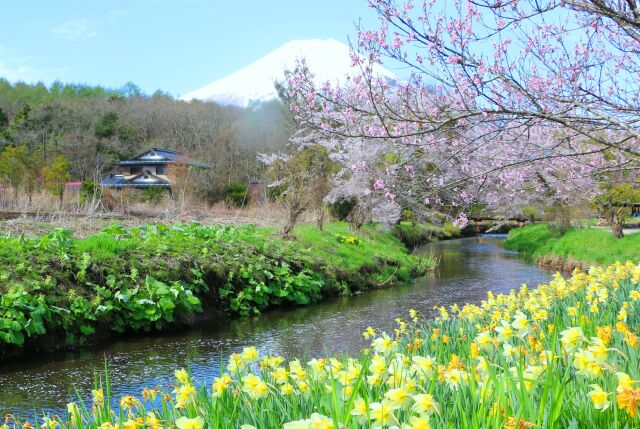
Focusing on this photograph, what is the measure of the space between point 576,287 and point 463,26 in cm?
289

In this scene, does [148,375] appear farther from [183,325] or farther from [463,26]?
[463,26]

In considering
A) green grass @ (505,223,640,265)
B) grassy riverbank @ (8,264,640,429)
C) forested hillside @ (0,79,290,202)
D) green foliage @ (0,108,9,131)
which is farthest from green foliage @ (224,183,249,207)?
grassy riverbank @ (8,264,640,429)

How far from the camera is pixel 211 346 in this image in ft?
27.8

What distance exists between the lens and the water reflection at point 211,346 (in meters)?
6.40

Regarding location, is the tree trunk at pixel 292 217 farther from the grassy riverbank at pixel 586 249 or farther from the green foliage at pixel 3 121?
the green foliage at pixel 3 121

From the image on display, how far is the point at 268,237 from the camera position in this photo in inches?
586

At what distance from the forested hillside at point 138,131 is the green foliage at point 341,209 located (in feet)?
42.3

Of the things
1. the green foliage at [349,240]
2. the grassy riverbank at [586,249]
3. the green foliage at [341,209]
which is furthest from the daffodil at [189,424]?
the green foliage at [341,209]

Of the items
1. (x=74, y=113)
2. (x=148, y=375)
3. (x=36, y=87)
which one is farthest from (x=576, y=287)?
(x=36, y=87)

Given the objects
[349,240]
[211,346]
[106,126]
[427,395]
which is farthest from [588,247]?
[106,126]

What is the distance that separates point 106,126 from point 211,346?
49445 millimetres

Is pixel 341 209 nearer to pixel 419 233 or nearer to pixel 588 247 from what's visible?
pixel 419 233

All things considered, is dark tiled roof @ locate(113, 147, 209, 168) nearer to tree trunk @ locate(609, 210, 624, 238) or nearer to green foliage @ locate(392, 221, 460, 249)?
green foliage @ locate(392, 221, 460, 249)

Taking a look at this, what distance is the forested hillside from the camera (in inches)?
1892
